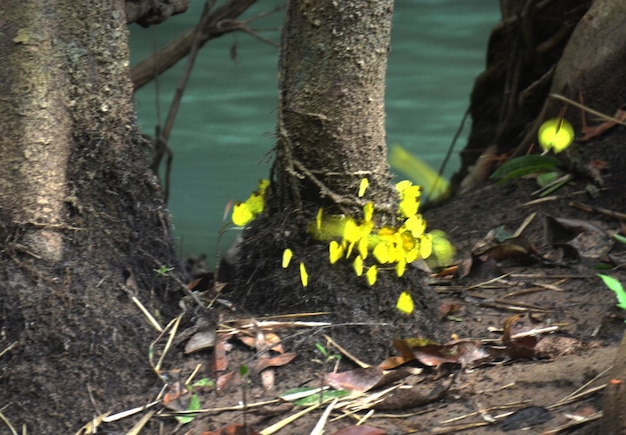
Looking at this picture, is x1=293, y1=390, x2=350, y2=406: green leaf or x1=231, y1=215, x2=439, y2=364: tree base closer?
x1=293, y1=390, x2=350, y2=406: green leaf

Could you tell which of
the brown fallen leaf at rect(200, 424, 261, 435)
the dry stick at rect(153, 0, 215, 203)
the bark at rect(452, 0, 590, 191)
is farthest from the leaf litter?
the dry stick at rect(153, 0, 215, 203)

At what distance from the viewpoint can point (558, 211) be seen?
329 centimetres

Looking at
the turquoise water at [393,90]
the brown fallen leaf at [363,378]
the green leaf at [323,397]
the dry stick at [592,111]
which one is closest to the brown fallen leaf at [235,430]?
the green leaf at [323,397]

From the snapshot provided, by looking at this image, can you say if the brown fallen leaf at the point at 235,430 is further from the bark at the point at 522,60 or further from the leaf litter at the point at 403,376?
the bark at the point at 522,60

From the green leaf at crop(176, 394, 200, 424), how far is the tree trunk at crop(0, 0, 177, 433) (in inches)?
4.2

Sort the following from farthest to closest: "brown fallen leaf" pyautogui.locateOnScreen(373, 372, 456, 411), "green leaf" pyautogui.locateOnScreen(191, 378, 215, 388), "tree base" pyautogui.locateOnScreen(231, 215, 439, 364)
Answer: "tree base" pyautogui.locateOnScreen(231, 215, 439, 364)
"green leaf" pyautogui.locateOnScreen(191, 378, 215, 388)
"brown fallen leaf" pyautogui.locateOnScreen(373, 372, 456, 411)

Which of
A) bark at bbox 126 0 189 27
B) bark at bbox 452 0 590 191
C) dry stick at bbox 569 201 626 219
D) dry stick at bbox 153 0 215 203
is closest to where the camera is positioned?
bark at bbox 126 0 189 27

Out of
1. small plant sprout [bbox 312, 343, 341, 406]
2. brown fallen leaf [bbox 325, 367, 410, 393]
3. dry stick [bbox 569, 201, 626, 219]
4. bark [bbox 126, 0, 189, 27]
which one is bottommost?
brown fallen leaf [bbox 325, 367, 410, 393]

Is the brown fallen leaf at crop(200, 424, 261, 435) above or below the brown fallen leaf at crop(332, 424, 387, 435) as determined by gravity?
below

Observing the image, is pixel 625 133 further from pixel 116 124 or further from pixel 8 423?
pixel 8 423

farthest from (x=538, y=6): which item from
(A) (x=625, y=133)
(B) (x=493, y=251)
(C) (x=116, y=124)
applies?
(C) (x=116, y=124)

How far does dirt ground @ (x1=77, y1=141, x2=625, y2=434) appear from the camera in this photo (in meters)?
2.12

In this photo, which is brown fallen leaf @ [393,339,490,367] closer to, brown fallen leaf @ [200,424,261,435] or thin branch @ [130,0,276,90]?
brown fallen leaf @ [200,424,261,435]

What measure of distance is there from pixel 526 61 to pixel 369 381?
2467 mm
